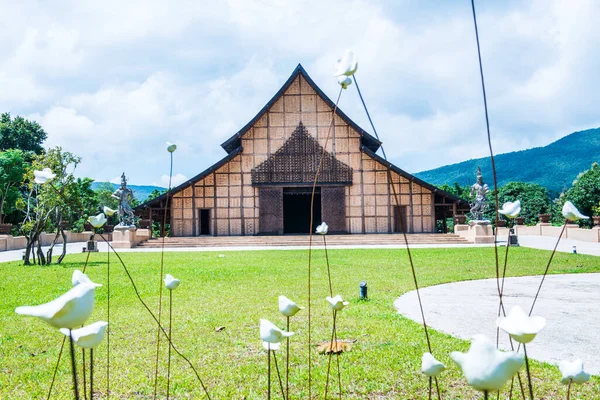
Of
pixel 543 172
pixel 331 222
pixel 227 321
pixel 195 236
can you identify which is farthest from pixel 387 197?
pixel 543 172

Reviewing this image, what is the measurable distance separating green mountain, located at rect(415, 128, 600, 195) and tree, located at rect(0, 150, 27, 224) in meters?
126

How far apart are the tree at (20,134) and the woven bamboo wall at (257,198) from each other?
24325 mm

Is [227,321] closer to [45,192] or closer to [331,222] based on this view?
[45,192]

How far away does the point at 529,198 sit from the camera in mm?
55594

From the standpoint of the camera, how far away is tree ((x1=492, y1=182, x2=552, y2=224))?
5388cm

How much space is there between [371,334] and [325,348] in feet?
2.60

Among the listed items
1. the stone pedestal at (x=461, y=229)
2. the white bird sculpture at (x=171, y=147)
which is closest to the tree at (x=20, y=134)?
the stone pedestal at (x=461, y=229)

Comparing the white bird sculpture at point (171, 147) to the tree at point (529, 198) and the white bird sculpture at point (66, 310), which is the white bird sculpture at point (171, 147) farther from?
the tree at point (529, 198)

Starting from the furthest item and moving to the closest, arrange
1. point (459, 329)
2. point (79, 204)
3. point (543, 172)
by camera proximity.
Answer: point (543, 172) → point (79, 204) → point (459, 329)

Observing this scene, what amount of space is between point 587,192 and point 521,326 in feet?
147

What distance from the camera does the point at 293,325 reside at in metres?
5.52

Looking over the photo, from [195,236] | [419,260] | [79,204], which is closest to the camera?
[419,260]

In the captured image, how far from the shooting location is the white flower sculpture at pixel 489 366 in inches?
41.2

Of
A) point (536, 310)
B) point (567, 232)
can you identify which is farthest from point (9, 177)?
point (536, 310)
